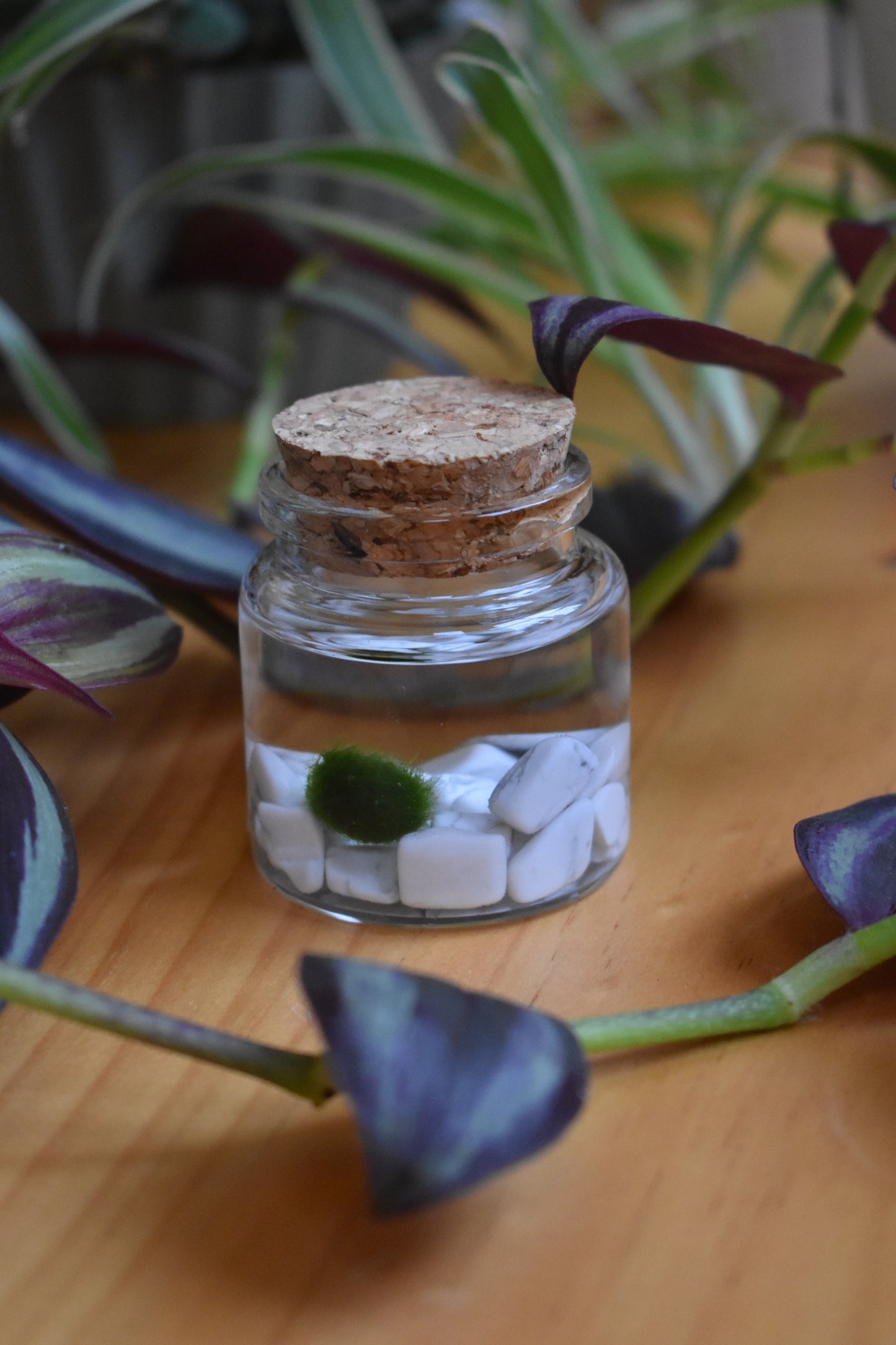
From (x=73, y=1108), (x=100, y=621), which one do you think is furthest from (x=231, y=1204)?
(x=100, y=621)

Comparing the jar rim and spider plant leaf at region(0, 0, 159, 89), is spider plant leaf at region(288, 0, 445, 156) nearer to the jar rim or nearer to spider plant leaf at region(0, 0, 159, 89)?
spider plant leaf at region(0, 0, 159, 89)

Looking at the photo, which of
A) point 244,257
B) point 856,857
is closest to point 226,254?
point 244,257

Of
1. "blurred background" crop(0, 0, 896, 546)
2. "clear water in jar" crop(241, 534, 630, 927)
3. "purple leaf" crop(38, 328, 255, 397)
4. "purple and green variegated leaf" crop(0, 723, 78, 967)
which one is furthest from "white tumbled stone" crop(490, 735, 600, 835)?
"purple leaf" crop(38, 328, 255, 397)

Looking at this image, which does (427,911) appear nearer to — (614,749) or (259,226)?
(614,749)

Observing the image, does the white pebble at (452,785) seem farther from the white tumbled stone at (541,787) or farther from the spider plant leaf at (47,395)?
the spider plant leaf at (47,395)

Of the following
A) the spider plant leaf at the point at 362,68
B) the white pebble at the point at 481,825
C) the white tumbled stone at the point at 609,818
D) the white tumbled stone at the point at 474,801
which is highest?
the spider plant leaf at the point at 362,68

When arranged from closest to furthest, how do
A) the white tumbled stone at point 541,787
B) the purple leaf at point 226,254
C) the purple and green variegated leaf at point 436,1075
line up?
1. the purple and green variegated leaf at point 436,1075
2. the white tumbled stone at point 541,787
3. the purple leaf at point 226,254

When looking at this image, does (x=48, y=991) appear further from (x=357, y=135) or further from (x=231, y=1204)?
(x=357, y=135)

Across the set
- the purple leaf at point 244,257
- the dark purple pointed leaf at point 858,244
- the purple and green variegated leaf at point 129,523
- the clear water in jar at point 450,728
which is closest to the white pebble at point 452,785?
the clear water in jar at point 450,728
